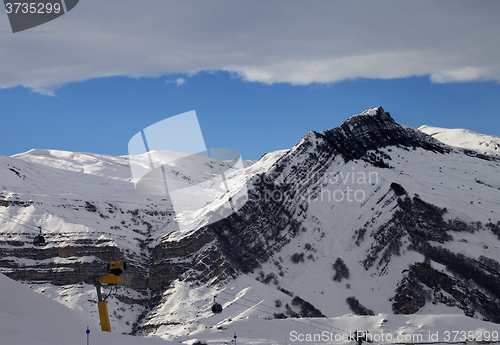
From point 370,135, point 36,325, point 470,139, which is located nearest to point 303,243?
point 370,135

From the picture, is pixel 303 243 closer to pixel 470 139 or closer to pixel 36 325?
pixel 36 325

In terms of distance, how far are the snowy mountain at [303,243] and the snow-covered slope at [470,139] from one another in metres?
22.8

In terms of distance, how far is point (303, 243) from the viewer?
101438 mm

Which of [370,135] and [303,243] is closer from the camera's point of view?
[303,243]

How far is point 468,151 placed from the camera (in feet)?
432

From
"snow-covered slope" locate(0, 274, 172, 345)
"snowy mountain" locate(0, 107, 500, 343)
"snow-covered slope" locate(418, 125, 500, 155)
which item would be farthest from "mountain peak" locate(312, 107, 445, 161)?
"snow-covered slope" locate(0, 274, 172, 345)

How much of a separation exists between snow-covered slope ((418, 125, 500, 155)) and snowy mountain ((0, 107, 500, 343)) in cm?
2282

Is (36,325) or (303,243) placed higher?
(36,325)

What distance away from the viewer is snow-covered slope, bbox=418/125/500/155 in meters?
148

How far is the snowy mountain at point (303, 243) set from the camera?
87.8 meters

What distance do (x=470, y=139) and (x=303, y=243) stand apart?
8582 cm

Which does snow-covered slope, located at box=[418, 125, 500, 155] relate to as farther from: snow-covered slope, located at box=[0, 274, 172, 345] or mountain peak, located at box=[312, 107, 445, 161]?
snow-covered slope, located at box=[0, 274, 172, 345]

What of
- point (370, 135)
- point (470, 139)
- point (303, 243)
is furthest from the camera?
point (470, 139)

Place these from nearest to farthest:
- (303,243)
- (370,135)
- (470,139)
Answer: (303,243)
(370,135)
(470,139)
